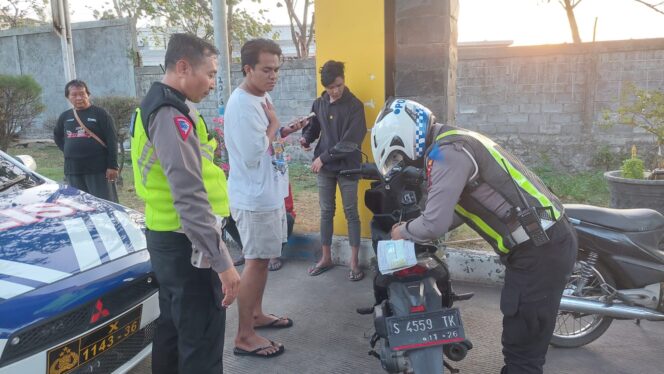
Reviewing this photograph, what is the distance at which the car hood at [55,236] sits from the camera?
230 centimetres

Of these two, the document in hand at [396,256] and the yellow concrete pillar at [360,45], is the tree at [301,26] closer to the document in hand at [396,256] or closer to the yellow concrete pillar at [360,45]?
the yellow concrete pillar at [360,45]

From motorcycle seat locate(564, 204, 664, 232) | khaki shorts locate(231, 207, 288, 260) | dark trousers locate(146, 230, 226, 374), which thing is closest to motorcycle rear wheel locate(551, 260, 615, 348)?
motorcycle seat locate(564, 204, 664, 232)

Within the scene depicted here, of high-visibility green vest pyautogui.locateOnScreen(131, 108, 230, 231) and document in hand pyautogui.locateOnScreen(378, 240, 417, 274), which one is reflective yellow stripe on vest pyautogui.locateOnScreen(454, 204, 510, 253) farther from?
high-visibility green vest pyautogui.locateOnScreen(131, 108, 230, 231)

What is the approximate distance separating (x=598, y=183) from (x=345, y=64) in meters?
4.57

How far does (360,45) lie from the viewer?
4.61m

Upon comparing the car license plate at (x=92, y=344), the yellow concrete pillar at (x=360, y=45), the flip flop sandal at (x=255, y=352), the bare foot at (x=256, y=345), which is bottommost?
the flip flop sandal at (x=255, y=352)

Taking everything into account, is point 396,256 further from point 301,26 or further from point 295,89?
point 301,26

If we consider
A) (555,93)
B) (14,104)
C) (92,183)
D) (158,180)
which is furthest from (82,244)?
(555,93)

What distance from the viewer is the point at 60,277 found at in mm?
2334

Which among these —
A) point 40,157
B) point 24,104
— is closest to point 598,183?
point 24,104

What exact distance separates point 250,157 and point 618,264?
229 centimetres

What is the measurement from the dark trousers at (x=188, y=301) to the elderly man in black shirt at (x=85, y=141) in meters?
3.30

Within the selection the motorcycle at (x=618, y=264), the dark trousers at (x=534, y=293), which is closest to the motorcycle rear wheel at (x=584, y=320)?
the motorcycle at (x=618, y=264)

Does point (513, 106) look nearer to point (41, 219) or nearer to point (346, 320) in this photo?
point (346, 320)
